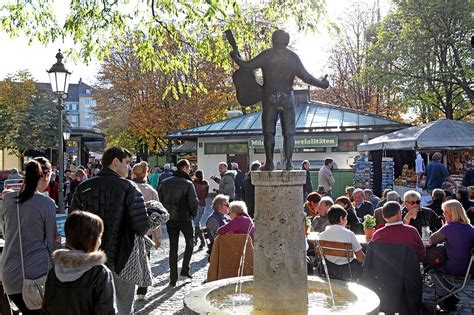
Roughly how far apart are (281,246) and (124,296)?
1.42 m

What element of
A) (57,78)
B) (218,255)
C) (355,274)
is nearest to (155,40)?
(57,78)

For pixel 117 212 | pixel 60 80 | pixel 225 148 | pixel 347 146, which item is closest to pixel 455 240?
pixel 117 212

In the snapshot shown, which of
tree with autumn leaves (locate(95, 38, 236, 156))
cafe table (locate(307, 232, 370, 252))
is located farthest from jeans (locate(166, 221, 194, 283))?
tree with autumn leaves (locate(95, 38, 236, 156))

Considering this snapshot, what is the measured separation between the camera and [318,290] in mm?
4949

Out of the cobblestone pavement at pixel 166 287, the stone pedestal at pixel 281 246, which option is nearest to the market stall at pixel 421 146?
the cobblestone pavement at pixel 166 287

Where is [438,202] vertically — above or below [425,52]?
below

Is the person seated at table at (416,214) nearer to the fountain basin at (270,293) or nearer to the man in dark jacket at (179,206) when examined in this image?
the fountain basin at (270,293)

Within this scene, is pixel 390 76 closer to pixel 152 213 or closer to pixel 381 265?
pixel 381 265

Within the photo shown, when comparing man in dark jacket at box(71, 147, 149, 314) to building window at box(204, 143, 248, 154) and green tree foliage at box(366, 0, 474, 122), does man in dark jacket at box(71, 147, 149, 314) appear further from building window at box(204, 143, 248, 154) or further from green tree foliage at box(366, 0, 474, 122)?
building window at box(204, 143, 248, 154)

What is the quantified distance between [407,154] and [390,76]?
4.71 metres

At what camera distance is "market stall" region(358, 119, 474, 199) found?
43.2ft

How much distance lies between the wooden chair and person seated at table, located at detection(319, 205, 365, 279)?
0.04 m

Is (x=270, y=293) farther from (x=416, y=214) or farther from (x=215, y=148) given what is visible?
(x=215, y=148)

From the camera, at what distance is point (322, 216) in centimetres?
749
